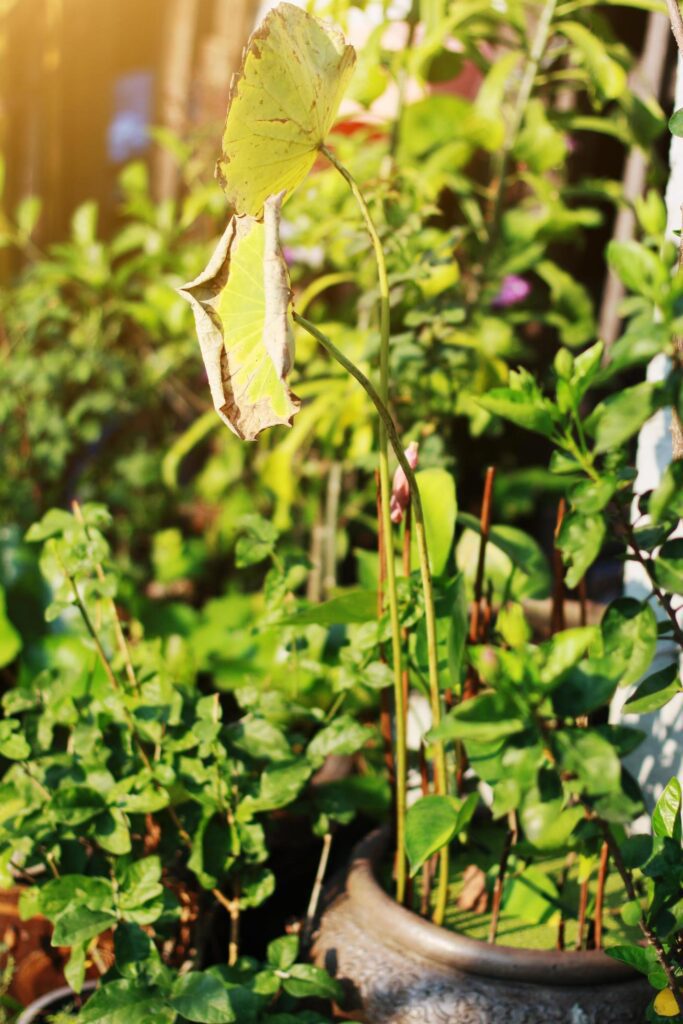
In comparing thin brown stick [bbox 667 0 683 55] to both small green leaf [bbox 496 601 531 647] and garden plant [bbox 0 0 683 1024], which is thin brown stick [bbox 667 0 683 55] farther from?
small green leaf [bbox 496 601 531 647]

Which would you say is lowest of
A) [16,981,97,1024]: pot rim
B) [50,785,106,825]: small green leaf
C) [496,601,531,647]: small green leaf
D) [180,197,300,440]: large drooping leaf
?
[16,981,97,1024]: pot rim

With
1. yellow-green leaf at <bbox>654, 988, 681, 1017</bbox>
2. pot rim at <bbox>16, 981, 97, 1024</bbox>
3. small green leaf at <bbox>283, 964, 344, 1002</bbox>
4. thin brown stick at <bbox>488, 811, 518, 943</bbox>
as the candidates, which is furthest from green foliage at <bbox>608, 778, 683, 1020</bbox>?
pot rim at <bbox>16, 981, 97, 1024</bbox>

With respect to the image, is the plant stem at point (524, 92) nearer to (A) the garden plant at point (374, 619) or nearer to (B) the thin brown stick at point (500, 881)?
(A) the garden plant at point (374, 619)

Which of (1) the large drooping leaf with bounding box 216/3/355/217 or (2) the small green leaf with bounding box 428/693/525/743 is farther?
(1) the large drooping leaf with bounding box 216/3/355/217

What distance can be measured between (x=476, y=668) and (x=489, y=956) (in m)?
0.31

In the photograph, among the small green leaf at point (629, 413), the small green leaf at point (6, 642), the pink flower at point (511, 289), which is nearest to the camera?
the small green leaf at point (629, 413)

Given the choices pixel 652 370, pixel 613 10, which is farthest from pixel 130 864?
pixel 613 10

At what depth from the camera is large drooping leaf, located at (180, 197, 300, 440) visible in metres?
0.84

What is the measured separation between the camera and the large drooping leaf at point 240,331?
33.2 inches

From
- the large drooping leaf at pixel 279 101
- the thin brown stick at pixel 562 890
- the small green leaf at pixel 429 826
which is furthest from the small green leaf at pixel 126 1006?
the large drooping leaf at pixel 279 101

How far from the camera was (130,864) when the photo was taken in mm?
1186

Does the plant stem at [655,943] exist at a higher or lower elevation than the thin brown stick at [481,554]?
lower

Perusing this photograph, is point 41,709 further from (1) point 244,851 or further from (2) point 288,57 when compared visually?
(2) point 288,57

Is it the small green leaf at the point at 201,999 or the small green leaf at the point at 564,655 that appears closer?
the small green leaf at the point at 564,655
